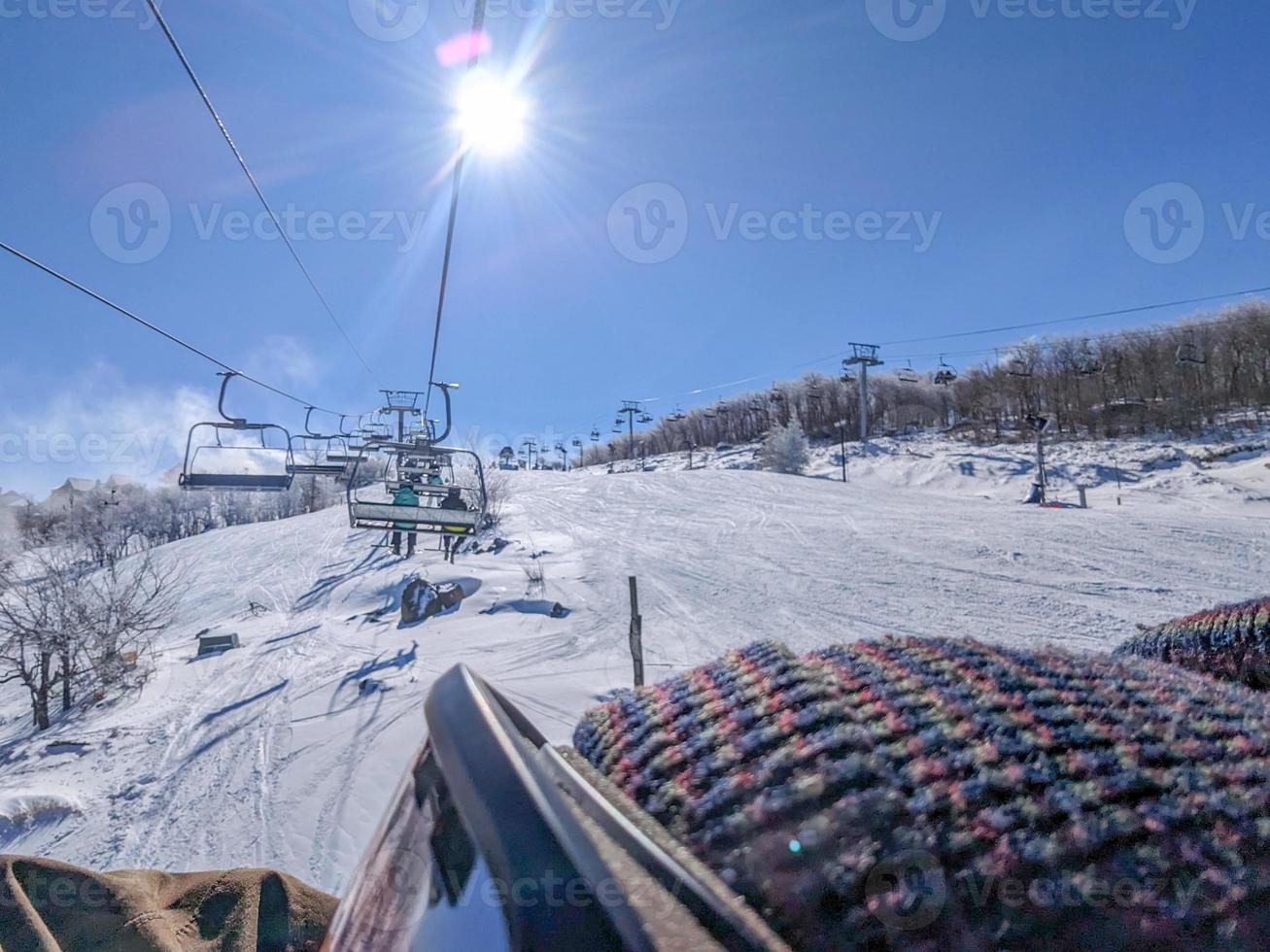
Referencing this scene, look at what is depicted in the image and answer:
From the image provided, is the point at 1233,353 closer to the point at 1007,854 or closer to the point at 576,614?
the point at 576,614

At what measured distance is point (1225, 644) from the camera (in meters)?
1.91

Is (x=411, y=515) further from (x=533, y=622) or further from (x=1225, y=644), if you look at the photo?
(x=1225, y=644)

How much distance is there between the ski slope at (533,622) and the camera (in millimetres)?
6955

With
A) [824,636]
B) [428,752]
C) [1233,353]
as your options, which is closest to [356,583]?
[824,636]

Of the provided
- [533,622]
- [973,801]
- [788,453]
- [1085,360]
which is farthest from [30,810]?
[1085,360]

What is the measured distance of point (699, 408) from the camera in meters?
87.8

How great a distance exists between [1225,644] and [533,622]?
47.3 ft

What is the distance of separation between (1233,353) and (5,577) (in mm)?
74861

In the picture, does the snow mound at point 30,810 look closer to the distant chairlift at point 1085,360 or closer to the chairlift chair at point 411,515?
the chairlift chair at point 411,515

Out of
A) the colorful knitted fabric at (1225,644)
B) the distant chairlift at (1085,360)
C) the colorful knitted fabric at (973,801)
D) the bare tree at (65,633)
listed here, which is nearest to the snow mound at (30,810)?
the bare tree at (65,633)

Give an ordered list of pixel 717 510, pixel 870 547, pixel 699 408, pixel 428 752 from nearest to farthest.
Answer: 1. pixel 428 752
2. pixel 870 547
3. pixel 717 510
4. pixel 699 408

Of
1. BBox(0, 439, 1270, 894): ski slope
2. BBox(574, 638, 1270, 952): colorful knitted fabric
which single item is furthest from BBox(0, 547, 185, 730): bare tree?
BBox(574, 638, 1270, 952): colorful knitted fabric

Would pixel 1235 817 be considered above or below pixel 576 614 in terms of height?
above

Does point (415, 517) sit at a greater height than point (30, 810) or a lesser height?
greater
